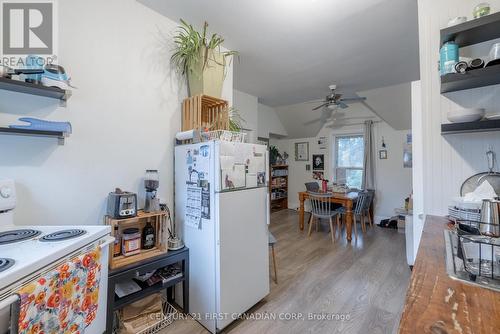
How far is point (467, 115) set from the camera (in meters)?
1.26

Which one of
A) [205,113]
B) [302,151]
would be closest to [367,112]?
[302,151]

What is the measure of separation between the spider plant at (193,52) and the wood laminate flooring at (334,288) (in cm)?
215

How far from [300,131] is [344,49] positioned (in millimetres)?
3234

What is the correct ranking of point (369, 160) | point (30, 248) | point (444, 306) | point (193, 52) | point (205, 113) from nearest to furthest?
point (444, 306) < point (30, 248) < point (193, 52) < point (205, 113) < point (369, 160)

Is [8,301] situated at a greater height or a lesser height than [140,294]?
greater

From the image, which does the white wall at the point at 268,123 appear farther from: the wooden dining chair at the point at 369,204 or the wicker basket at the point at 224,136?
the wicker basket at the point at 224,136

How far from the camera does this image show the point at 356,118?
5.11 meters

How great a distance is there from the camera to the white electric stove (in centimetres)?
74

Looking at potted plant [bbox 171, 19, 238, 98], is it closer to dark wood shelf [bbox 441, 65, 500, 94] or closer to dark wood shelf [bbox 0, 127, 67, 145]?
dark wood shelf [bbox 0, 127, 67, 145]

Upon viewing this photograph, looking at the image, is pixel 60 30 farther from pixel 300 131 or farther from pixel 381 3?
pixel 300 131

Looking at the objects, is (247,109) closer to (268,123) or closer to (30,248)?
(268,123)

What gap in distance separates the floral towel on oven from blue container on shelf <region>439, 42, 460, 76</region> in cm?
213

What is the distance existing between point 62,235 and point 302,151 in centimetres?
552

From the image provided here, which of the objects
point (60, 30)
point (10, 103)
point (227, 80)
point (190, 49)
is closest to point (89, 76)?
point (60, 30)
